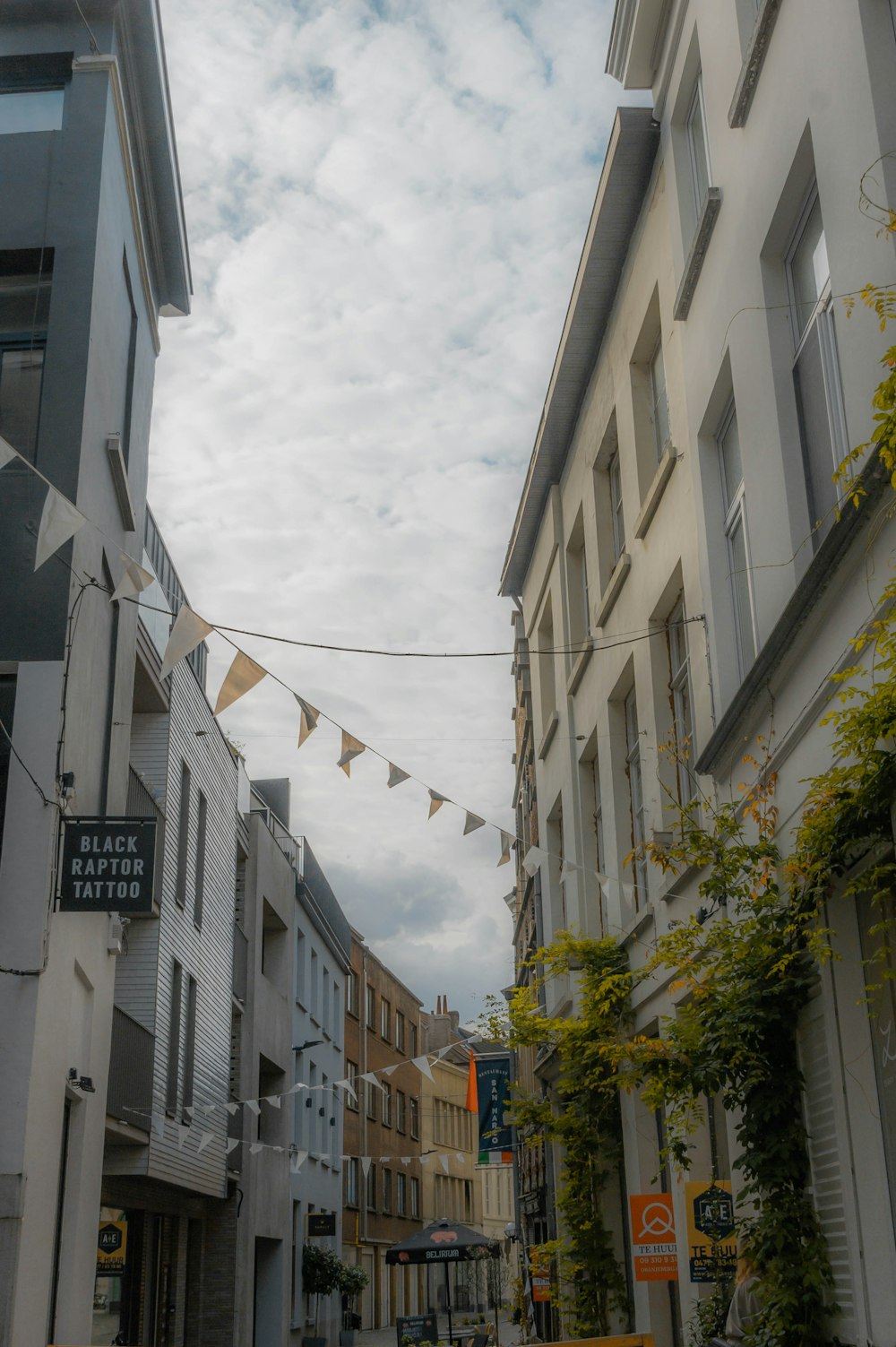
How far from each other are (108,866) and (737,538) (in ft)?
17.6

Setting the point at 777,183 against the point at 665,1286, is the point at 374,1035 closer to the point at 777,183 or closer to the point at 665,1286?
the point at 665,1286

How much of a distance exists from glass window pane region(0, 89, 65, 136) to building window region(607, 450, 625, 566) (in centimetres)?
674

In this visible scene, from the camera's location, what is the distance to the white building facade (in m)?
6.73

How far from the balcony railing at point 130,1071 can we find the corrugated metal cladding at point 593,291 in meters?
8.65

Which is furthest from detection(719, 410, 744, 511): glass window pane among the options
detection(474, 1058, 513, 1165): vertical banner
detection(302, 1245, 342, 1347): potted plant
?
detection(302, 1245, 342, 1347): potted plant

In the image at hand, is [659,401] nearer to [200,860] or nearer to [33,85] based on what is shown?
[33,85]

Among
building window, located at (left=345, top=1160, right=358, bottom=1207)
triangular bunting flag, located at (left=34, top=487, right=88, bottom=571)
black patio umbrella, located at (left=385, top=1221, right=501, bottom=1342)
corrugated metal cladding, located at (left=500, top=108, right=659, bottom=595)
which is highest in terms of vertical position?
corrugated metal cladding, located at (left=500, top=108, right=659, bottom=595)

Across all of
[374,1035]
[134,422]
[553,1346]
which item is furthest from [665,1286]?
[374,1035]

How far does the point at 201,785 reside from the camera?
2156cm

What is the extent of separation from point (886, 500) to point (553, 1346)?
4.92 m

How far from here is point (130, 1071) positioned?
15.4 meters

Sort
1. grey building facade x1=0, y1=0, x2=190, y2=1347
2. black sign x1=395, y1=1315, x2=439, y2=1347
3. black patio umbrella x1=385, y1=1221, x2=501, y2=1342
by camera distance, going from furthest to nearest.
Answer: black patio umbrella x1=385, y1=1221, x2=501, y2=1342, black sign x1=395, y1=1315, x2=439, y2=1347, grey building facade x1=0, y1=0, x2=190, y2=1347

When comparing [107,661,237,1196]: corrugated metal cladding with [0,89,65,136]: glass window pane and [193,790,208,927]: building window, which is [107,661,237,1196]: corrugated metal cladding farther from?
[0,89,65,136]: glass window pane

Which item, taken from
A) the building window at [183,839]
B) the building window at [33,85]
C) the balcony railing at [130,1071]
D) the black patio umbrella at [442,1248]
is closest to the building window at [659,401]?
the building window at [33,85]
